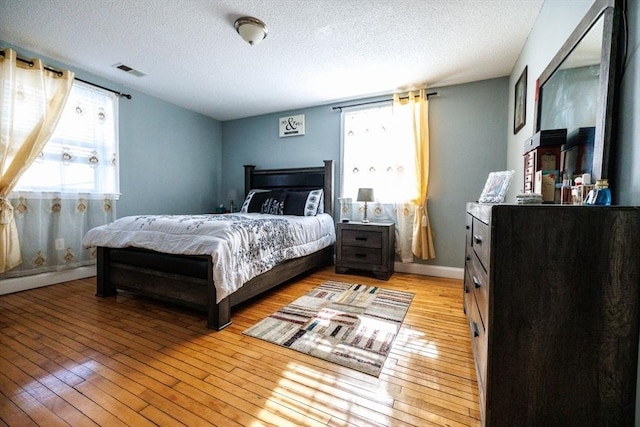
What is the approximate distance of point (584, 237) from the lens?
0.87 metres

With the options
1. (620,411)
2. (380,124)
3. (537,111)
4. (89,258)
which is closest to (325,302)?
(620,411)

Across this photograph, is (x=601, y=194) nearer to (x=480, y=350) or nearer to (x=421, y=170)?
(x=480, y=350)

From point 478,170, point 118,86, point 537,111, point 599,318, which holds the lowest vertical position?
point 599,318

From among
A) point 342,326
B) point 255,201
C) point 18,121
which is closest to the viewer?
point 342,326

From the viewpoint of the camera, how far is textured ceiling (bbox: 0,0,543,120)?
6.39 ft

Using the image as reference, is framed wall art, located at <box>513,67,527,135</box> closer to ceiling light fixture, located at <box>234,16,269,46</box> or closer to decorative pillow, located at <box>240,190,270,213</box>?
ceiling light fixture, located at <box>234,16,269,46</box>

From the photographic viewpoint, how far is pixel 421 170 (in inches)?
129

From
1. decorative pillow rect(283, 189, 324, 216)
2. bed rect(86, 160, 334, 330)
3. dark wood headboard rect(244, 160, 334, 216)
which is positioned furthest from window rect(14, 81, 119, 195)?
decorative pillow rect(283, 189, 324, 216)

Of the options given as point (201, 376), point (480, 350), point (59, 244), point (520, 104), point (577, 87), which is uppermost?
point (520, 104)

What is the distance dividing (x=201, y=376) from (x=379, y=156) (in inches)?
122

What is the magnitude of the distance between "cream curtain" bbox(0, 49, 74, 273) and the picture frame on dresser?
158 inches

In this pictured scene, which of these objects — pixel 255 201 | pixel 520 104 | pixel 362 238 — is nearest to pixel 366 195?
pixel 362 238

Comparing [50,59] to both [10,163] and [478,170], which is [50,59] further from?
[478,170]

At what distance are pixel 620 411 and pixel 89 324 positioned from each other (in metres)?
2.91
